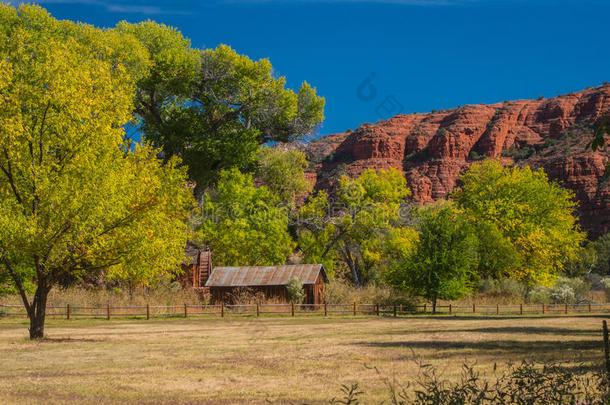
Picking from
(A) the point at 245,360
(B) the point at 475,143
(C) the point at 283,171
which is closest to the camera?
(A) the point at 245,360

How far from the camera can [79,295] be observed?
39.2 meters

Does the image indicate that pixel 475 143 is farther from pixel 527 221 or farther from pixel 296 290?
pixel 296 290

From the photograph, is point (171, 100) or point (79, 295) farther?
point (171, 100)

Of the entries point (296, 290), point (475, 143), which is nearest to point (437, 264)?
point (296, 290)

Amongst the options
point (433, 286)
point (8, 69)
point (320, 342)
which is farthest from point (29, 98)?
point (433, 286)

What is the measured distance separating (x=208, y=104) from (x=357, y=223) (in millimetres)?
18713

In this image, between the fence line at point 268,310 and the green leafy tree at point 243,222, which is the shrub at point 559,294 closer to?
the fence line at point 268,310

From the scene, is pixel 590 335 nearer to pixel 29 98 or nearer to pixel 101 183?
pixel 101 183

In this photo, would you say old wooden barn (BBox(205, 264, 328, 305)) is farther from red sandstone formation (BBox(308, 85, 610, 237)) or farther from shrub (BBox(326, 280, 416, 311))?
red sandstone formation (BBox(308, 85, 610, 237))

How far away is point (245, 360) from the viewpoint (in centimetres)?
1507

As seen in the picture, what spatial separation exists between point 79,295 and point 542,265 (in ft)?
125

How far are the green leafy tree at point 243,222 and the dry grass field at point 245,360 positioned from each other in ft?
91.1

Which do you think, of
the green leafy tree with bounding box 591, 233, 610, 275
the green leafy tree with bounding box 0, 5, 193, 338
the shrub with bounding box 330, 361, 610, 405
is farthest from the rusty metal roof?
the green leafy tree with bounding box 591, 233, 610, 275

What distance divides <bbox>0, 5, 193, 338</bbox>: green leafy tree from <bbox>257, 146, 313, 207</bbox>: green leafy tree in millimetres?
37705
